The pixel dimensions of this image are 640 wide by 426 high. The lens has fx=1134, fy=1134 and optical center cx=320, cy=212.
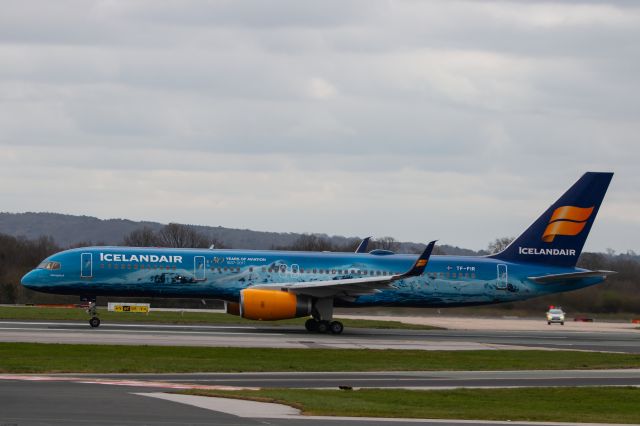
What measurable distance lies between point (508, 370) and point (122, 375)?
11965 mm

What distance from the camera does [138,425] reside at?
19.0 meters

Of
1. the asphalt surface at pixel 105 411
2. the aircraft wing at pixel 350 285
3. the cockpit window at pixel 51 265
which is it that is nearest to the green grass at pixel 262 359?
the asphalt surface at pixel 105 411

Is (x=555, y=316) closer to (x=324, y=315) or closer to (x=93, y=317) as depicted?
(x=324, y=315)

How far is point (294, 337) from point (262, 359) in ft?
35.6

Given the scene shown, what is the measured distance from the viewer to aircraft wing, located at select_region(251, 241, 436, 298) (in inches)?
1871

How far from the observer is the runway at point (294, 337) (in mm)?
41281

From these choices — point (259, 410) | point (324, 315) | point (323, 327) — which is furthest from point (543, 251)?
point (259, 410)

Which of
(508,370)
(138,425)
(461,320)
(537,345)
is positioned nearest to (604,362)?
(508,370)

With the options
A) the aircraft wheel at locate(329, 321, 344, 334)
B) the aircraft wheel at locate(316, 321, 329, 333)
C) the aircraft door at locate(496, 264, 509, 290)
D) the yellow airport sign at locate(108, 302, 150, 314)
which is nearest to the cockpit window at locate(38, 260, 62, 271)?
the aircraft wheel at locate(316, 321, 329, 333)

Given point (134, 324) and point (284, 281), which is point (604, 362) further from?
point (134, 324)

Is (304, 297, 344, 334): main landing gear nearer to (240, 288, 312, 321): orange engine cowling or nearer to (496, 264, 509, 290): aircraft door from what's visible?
(240, 288, 312, 321): orange engine cowling

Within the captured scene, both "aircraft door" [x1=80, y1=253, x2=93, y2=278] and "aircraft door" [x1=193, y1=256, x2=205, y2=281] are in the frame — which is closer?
"aircraft door" [x1=80, y1=253, x2=93, y2=278]

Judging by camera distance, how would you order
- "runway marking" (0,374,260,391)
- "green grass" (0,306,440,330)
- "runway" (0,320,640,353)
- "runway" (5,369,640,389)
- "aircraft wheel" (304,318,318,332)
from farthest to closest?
"green grass" (0,306,440,330) < "aircraft wheel" (304,318,318,332) < "runway" (0,320,640,353) < "runway" (5,369,640,389) < "runway marking" (0,374,260,391)

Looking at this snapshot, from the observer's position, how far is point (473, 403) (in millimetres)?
25078
